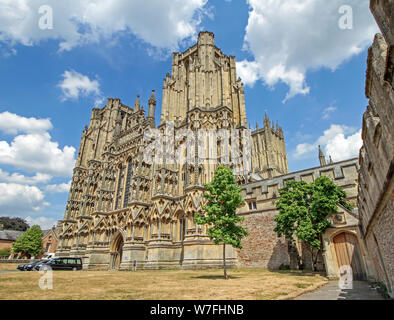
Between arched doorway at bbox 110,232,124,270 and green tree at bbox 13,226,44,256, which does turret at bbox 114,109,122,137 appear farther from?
green tree at bbox 13,226,44,256

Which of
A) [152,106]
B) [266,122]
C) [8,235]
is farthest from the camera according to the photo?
[8,235]

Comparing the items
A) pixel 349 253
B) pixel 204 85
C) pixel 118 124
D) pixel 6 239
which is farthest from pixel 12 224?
pixel 349 253

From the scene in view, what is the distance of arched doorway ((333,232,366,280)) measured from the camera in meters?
13.6

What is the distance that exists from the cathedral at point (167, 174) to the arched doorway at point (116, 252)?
4.8 inches

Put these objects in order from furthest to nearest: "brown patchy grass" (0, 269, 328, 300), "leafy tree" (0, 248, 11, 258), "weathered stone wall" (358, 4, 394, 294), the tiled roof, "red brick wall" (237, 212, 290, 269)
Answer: the tiled roof < "leafy tree" (0, 248, 11, 258) < "red brick wall" (237, 212, 290, 269) < "brown patchy grass" (0, 269, 328, 300) < "weathered stone wall" (358, 4, 394, 294)

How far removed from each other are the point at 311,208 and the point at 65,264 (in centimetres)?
2744

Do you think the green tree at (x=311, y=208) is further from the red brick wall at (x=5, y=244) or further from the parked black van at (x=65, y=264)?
the red brick wall at (x=5, y=244)

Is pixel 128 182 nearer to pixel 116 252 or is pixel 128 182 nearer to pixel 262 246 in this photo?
pixel 116 252

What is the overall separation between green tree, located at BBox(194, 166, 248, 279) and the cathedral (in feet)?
24.8

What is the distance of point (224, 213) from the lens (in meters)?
16.1

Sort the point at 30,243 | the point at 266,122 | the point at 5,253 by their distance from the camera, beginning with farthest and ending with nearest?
1. the point at 266,122
2. the point at 5,253
3. the point at 30,243

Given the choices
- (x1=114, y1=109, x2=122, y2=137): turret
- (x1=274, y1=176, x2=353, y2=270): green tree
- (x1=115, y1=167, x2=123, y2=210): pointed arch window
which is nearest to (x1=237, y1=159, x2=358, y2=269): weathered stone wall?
(x1=274, y1=176, x2=353, y2=270): green tree

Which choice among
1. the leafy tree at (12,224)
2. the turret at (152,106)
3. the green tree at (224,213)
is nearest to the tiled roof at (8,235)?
the leafy tree at (12,224)
